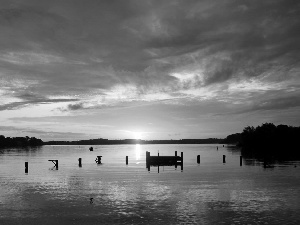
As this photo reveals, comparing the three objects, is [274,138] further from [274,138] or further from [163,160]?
[163,160]

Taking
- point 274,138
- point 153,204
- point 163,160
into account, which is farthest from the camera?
point 274,138

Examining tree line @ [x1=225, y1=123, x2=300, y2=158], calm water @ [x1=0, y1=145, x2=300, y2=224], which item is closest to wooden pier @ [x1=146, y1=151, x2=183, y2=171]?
calm water @ [x1=0, y1=145, x2=300, y2=224]

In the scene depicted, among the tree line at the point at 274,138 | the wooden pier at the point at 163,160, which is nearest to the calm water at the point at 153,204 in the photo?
the wooden pier at the point at 163,160

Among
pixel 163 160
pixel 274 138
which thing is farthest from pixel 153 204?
pixel 274 138

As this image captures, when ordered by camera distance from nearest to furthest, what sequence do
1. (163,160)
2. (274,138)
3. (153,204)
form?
(153,204) < (163,160) < (274,138)

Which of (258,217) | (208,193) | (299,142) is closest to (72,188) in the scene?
(208,193)

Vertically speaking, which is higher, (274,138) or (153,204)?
(274,138)

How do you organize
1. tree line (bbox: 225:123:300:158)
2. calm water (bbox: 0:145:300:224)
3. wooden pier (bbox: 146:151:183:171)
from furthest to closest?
tree line (bbox: 225:123:300:158)
wooden pier (bbox: 146:151:183:171)
calm water (bbox: 0:145:300:224)

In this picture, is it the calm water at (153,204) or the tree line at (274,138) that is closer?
the calm water at (153,204)

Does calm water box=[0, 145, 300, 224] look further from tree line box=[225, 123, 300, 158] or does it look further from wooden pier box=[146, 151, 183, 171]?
tree line box=[225, 123, 300, 158]

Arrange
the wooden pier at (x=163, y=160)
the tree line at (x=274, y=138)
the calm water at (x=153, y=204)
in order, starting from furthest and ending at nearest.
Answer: the tree line at (x=274, y=138), the wooden pier at (x=163, y=160), the calm water at (x=153, y=204)

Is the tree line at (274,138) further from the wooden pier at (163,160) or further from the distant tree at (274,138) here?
the wooden pier at (163,160)

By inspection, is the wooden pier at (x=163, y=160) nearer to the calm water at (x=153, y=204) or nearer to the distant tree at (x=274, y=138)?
the calm water at (x=153, y=204)

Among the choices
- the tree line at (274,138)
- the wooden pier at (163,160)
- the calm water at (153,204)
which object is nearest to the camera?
the calm water at (153,204)
